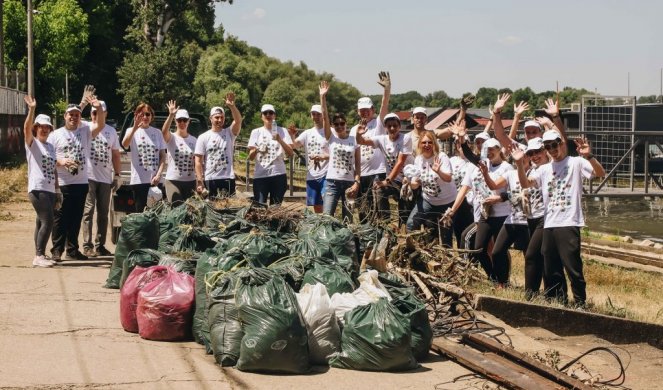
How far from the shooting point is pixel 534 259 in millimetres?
11273

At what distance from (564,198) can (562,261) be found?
653 mm

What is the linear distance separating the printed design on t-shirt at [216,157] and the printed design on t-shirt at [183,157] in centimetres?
29

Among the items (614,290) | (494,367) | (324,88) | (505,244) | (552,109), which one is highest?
(324,88)

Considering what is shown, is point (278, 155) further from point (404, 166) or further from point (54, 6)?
point (54, 6)

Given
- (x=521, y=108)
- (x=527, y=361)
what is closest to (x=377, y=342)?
(x=527, y=361)

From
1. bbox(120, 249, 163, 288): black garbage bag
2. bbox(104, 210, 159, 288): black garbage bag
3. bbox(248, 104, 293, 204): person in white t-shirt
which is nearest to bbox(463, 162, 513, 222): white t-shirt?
bbox(248, 104, 293, 204): person in white t-shirt

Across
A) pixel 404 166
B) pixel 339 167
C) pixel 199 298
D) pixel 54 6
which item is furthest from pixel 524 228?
pixel 54 6

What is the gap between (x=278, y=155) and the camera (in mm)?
14211

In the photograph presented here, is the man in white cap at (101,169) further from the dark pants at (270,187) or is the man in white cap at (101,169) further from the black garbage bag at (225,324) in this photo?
the black garbage bag at (225,324)

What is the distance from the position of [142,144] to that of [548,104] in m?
5.34

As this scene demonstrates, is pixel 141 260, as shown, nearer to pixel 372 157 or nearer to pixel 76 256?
pixel 76 256

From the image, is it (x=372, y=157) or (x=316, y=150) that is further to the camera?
(x=316, y=150)

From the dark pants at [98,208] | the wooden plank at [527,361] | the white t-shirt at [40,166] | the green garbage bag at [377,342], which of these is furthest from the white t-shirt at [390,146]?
the green garbage bag at [377,342]

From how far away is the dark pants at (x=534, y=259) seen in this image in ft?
36.5
